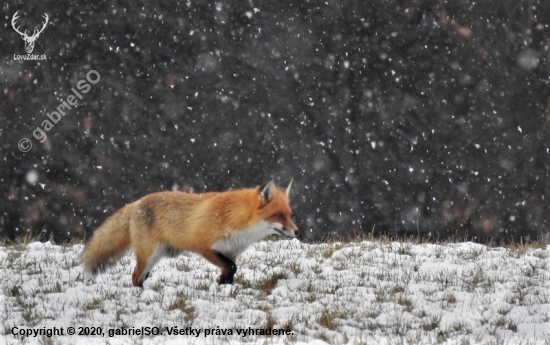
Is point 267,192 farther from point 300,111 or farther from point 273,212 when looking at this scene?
point 300,111

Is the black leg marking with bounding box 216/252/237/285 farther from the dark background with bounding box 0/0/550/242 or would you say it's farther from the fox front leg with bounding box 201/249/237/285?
the dark background with bounding box 0/0/550/242

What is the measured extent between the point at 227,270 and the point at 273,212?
34.3 inches

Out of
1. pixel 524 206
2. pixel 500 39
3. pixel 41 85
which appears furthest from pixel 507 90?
pixel 41 85

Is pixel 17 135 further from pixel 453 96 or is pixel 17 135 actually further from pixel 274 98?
pixel 453 96

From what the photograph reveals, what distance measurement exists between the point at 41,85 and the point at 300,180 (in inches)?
207

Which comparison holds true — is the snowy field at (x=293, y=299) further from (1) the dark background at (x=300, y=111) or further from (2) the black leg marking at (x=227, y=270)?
(1) the dark background at (x=300, y=111)

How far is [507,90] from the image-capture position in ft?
46.9

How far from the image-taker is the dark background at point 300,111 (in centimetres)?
1350

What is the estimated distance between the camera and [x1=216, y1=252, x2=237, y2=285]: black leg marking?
802cm

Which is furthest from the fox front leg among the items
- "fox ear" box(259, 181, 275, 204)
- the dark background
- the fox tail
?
the dark background

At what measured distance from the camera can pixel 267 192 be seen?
25.6ft

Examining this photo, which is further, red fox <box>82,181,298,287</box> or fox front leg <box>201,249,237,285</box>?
fox front leg <box>201,249,237,285</box>

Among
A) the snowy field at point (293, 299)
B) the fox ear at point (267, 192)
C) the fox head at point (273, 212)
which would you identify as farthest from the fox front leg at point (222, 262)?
the fox ear at point (267, 192)

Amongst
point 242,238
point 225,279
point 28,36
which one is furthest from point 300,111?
point 225,279
